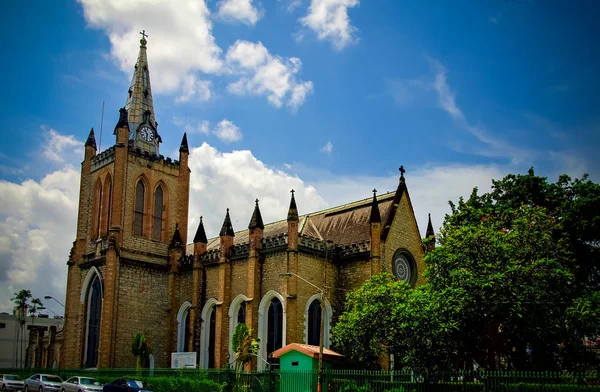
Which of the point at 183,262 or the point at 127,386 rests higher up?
the point at 183,262

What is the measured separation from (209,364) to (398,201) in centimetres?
1733

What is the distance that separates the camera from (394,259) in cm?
4184

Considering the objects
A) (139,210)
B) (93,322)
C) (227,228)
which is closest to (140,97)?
(139,210)

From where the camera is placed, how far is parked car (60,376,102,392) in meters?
31.9

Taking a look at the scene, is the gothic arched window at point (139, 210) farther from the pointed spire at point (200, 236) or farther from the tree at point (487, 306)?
the tree at point (487, 306)

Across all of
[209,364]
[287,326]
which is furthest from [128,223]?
[287,326]

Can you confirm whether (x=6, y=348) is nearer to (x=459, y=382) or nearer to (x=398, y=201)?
(x=398, y=201)

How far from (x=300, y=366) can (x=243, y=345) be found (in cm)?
583

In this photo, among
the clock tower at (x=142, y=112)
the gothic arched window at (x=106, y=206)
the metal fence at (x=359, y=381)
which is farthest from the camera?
the clock tower at (x=142, y=112)

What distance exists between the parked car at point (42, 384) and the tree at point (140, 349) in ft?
20.8

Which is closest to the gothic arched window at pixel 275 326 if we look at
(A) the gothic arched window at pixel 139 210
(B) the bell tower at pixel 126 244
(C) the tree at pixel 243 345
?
(C) the tree at pixel 243 345

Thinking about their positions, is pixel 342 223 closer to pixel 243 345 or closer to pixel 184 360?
pixel 243 345

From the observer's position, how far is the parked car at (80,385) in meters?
31.9

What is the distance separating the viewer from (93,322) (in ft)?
149
